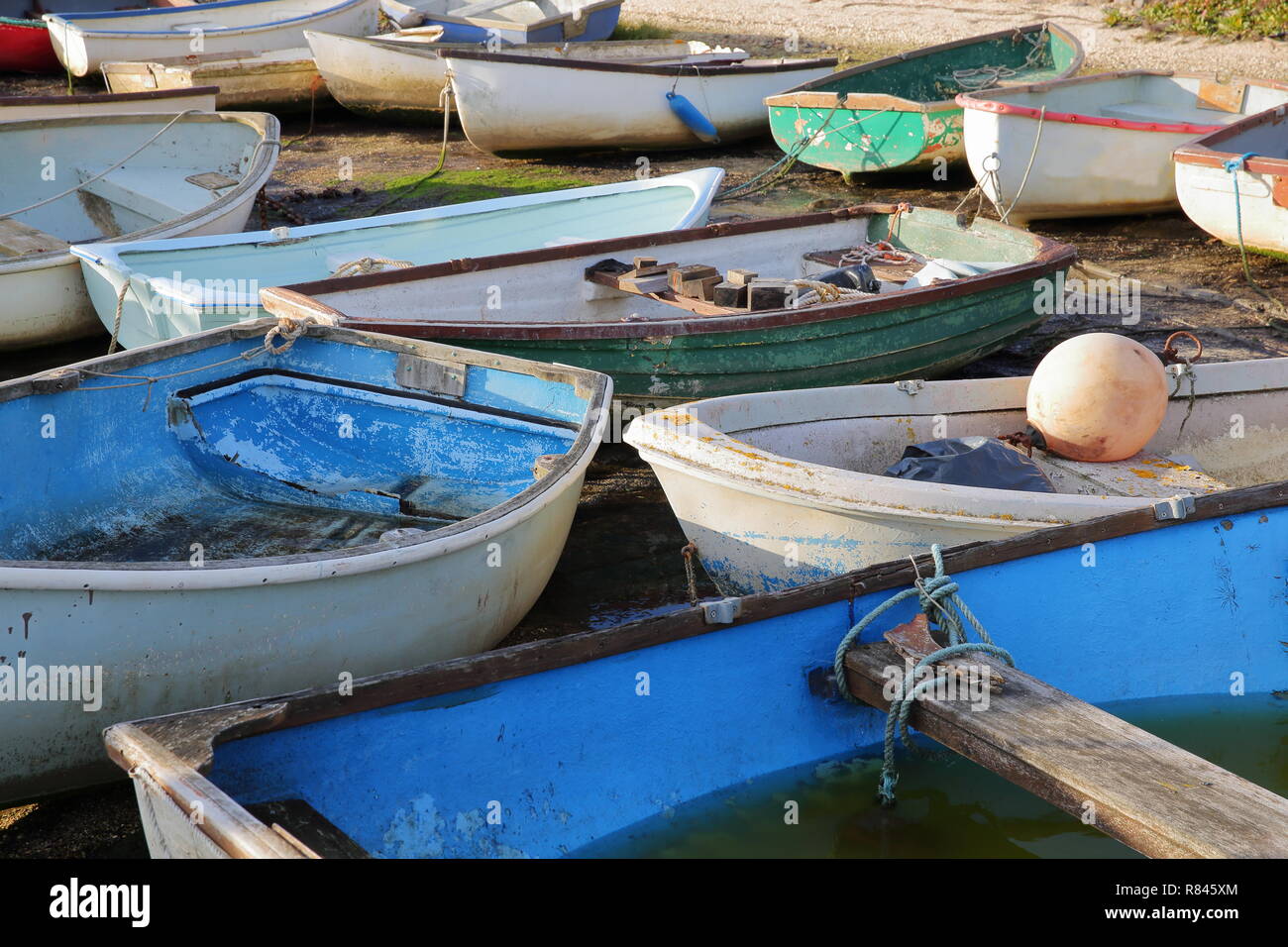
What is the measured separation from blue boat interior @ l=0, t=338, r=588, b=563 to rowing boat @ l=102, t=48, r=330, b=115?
8.27 metres

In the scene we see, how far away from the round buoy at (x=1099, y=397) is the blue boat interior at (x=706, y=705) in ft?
2.55

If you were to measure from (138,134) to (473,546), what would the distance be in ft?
21.3

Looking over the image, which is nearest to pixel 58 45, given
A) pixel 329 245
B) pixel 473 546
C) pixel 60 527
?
pixel 329 245

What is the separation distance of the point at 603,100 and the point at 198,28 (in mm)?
5909

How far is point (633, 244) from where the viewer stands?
673cm

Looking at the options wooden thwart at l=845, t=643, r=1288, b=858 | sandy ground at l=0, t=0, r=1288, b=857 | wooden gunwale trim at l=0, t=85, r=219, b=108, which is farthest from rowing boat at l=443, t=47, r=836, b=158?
wooden thwart at l=845, t=643, r=1288, b=858

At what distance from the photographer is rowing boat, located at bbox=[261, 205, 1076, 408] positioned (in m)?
5.58

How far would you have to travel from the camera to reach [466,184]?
11.0 m

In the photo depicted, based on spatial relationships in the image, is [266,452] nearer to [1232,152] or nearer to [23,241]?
[23,241]

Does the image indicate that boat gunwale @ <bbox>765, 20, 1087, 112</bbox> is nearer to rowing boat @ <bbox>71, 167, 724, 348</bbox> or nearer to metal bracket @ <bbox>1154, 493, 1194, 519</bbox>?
rowing boat @ <bbox>71, 167, 724, 348</bbox>

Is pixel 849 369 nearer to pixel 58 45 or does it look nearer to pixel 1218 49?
pixel 1218 49

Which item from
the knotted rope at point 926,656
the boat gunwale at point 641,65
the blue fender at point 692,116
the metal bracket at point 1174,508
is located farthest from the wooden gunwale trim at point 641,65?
the knotted rope at point 926,656

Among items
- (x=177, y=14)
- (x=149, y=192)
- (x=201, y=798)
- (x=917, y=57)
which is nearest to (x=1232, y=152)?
(x=917, y=57)

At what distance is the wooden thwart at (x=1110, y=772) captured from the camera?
9.10 ft
